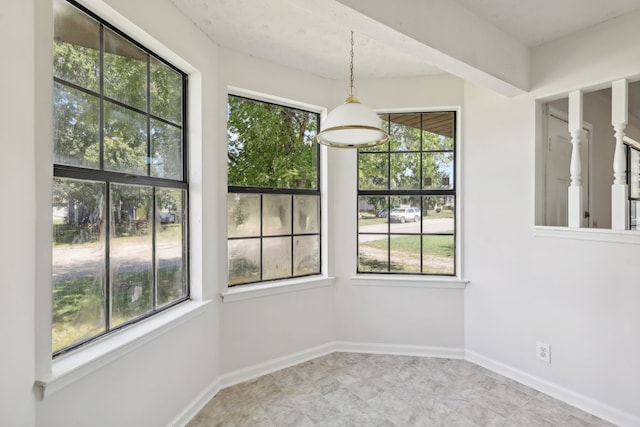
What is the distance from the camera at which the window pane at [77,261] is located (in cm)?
149

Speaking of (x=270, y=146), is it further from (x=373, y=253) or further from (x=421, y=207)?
(x=421, y=207)

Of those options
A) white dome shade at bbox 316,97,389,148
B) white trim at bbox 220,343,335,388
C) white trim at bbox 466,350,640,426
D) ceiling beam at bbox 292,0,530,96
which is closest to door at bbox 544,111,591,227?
ceiling beam at bbox 292,0,530,96

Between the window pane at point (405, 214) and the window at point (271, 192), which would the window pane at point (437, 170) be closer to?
the window pane at point (405, 214)

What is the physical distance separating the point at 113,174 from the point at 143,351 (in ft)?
3.24

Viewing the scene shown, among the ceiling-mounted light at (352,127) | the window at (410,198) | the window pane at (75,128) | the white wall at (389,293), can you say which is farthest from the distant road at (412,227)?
the window pane at (75,128)

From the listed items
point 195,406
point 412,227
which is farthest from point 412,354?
point 195,406

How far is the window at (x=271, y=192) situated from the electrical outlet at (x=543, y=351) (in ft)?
6.21

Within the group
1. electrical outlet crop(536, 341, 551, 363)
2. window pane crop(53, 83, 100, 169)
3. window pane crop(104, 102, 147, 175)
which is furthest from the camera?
electrical outlet crop(536, 341, 551, 363)

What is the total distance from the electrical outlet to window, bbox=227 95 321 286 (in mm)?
1894

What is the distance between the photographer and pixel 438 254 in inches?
124

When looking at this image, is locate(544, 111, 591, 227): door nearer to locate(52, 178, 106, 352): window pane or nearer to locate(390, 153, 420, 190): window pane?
locate(390, 153, 420, 190): window pane

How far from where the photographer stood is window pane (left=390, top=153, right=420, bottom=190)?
3178 mm

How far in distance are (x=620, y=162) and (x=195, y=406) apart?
327cm

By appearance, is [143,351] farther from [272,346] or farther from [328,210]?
[328,210]
